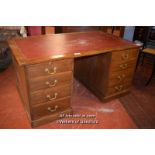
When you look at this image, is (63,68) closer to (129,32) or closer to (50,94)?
(50,94)

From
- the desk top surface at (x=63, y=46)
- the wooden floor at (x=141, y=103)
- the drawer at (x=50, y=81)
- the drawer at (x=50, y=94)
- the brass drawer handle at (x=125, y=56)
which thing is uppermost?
the desk top surface at (x=63, y=46)

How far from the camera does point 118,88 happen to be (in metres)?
2.24

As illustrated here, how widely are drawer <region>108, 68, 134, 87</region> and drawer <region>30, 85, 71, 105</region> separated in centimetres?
58

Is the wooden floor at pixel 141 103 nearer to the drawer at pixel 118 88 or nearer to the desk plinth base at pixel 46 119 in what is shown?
the drawer at pixel 118 88

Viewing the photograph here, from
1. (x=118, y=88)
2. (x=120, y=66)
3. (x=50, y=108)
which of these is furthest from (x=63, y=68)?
(x=118, y=88)

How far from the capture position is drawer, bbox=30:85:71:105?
1.65m

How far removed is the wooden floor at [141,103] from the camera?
6.50ft

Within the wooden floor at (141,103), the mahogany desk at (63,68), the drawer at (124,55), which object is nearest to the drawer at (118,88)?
the mahogany desk at (63,68)

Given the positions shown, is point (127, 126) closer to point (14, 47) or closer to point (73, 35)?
point (73, 35)

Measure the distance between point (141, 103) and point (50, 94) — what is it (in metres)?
1.26

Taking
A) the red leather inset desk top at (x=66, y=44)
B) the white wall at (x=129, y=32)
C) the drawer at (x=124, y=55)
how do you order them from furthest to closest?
the white wall at (x=129, y=32)
the drawer at (x=124, y=55)
the red leather inset desk top at (x=66, y=44)
